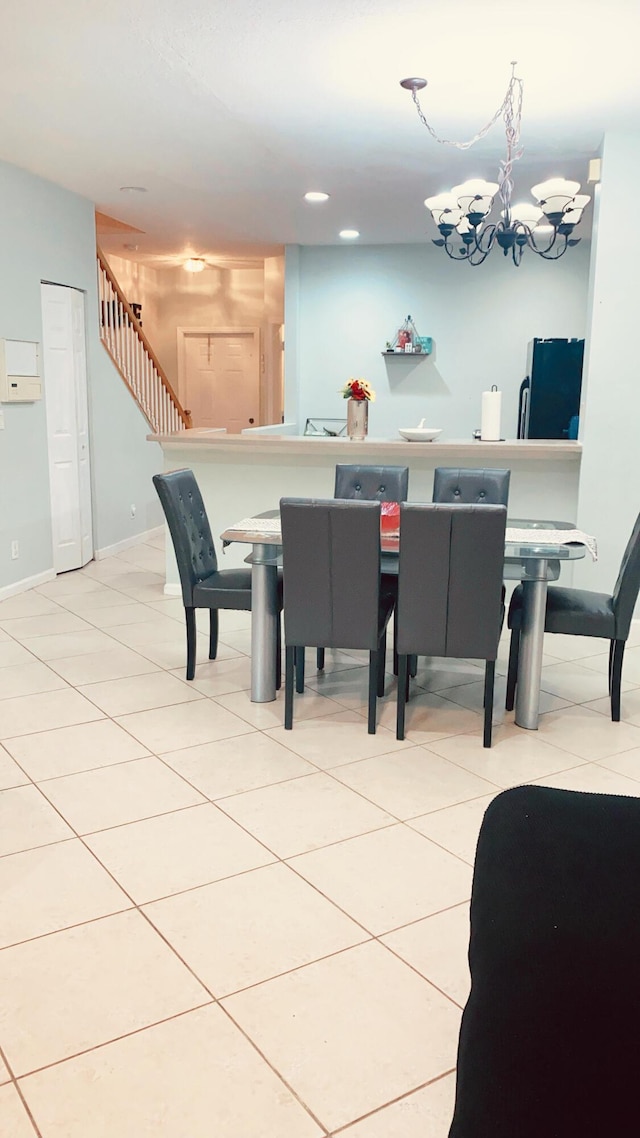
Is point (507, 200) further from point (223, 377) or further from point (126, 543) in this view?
point (223, 377)

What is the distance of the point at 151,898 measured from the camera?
8.04 ft

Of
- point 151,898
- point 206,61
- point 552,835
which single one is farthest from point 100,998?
point 206,61

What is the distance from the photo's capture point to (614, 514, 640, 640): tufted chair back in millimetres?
3633

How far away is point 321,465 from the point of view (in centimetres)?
566

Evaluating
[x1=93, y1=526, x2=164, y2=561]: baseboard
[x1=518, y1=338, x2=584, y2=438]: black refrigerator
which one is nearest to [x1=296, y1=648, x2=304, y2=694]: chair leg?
[x1=93, y1=526, x2=164, y2=561]: baseboard

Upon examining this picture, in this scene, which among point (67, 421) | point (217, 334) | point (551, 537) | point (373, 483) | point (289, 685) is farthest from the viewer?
point (217, 334)

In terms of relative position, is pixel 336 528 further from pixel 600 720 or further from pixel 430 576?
pixel 600 720

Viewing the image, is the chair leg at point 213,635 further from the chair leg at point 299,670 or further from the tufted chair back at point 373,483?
the tufted chair back at point 373,483

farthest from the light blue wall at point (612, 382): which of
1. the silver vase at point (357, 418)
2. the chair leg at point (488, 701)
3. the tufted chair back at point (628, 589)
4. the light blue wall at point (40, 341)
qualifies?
the light blue wall at point (40, 341)

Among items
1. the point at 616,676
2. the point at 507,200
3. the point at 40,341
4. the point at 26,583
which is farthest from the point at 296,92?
the point at 26,583

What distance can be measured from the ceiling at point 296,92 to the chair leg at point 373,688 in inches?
94.9

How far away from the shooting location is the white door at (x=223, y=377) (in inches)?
417

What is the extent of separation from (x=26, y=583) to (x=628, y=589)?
4.10 meters

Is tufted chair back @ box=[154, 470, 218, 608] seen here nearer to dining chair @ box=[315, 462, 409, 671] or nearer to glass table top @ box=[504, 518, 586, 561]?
dining chair @ box=[315, 462, 409, 671]
